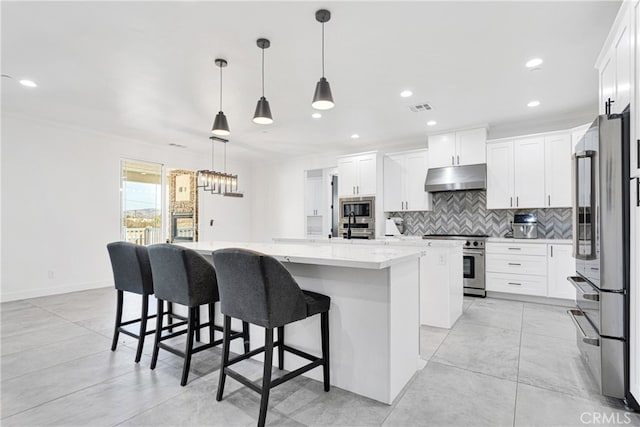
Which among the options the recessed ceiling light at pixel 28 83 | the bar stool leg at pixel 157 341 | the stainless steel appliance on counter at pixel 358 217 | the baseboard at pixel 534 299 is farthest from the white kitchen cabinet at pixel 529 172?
the recessed ceiling light at pixel 28 83

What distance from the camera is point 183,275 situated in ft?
7.18

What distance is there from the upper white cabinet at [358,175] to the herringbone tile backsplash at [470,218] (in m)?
0.79

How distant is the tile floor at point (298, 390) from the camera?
72.1 inches

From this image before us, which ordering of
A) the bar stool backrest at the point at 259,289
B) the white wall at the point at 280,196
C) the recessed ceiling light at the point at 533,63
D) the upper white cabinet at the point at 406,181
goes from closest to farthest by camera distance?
the bar stool backrest at the point at 259,289 → the recessed ceiling light at the point at 533,63 → the upper white cabinet at the point at 406,181 → the white wall at the point at 280,196

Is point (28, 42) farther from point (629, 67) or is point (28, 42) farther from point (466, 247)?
point (466, 247)

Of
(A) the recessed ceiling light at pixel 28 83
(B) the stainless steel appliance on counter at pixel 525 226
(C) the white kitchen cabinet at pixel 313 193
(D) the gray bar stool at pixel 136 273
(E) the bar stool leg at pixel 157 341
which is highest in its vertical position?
(A) the recessed ceiling light at pixel 28 83

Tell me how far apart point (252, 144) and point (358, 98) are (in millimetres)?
3079

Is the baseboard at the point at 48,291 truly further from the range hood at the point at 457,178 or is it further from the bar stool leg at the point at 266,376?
the range hood at the point at 457,178

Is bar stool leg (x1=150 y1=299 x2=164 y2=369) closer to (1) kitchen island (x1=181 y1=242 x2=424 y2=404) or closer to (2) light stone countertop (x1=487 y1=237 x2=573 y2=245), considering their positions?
(1) kitchen island (x1=181 y1=242 x2=424 y2=404)

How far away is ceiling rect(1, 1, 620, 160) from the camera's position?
2.36 meters

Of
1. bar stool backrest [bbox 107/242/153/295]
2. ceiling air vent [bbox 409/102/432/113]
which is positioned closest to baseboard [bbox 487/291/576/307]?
ceiling air vent [bbox 409/102/432/113]

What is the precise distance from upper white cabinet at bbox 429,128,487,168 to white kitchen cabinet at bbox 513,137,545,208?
49cm

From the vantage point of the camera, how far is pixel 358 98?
159 inches

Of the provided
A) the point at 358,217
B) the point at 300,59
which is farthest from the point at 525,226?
the point at 300,59
